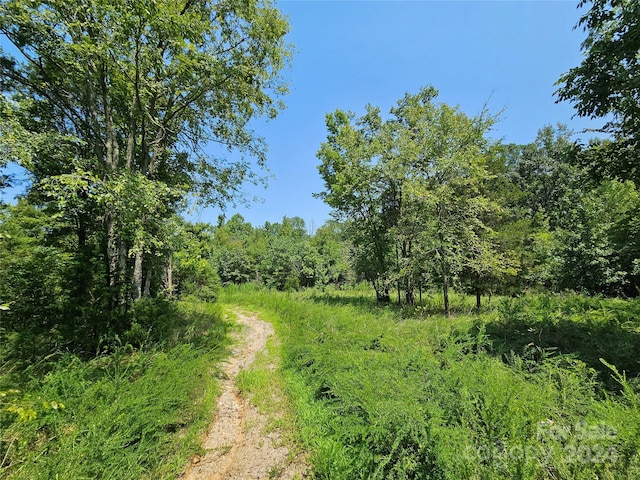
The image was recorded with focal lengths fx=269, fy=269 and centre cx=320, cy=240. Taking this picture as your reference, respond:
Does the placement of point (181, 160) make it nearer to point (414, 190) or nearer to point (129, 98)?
point (129, 98)

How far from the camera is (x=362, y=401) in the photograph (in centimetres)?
363

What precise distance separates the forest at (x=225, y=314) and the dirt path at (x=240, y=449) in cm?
20

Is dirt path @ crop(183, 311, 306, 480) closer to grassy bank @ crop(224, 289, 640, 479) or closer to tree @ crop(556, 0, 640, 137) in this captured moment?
grassy bank @ crop(224, 289, 640, 479)

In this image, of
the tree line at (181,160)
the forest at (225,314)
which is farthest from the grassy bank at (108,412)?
the tree line at (181,160)

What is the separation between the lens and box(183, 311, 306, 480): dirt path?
9.95 ft

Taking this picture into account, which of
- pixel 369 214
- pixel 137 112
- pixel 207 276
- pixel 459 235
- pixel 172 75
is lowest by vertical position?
pixel 207 276

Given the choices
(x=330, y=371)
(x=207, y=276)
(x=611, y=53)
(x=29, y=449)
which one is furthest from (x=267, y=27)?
(x=207, y=276)

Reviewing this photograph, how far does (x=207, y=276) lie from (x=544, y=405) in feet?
47.1

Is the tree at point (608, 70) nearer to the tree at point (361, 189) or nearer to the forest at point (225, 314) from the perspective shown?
the forest at point (225, 314)

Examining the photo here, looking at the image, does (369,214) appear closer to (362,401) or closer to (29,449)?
(362,401)

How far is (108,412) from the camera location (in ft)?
10.5

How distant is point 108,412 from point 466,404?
4216 millimetres

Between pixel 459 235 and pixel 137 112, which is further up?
pixel 137 112

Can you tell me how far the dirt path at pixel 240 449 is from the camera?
9.95ft
